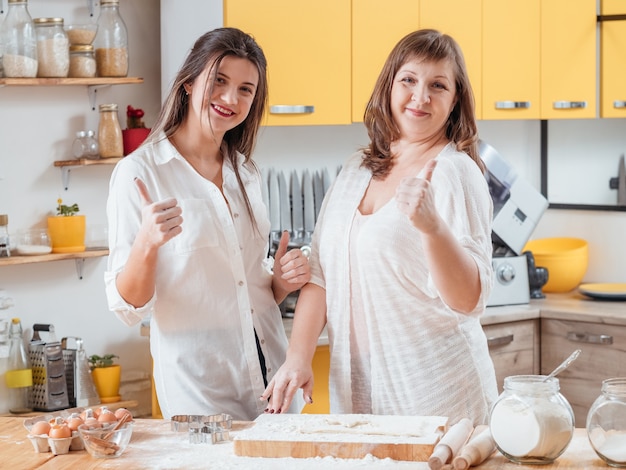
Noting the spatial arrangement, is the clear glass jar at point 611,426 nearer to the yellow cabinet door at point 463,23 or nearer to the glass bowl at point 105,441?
the glass bowl at point 105,441

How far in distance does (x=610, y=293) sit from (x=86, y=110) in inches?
76.3

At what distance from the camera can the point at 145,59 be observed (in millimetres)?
3371

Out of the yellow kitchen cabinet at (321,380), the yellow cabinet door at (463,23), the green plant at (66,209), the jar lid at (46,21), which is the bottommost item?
the yellow kitchen cabinet at (321,380)

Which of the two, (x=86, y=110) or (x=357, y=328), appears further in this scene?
(x=86, y=110)

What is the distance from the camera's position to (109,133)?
10.4 ft

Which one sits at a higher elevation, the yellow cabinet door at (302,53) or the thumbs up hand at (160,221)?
the yellow cabinet door at (302,53)

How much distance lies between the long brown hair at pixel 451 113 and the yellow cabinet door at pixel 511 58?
1.45 m

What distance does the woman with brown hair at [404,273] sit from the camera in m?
2.07

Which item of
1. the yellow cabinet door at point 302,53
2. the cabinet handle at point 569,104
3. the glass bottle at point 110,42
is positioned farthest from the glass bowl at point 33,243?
the cabinet handle at point 569,104

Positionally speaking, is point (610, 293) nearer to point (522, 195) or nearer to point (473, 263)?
point (522, 195)

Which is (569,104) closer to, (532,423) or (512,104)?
(512,104)

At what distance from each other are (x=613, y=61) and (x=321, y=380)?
1.62 metres

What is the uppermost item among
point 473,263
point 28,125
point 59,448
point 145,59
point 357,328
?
point 145,59

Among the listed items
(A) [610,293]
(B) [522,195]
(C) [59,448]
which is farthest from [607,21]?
(C) [59,448]
